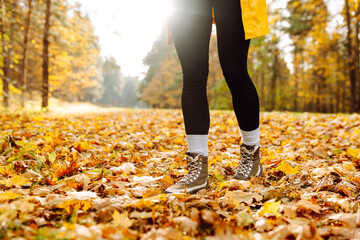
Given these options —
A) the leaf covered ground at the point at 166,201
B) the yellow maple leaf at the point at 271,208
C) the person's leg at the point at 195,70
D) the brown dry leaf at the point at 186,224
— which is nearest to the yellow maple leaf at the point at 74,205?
the leaf covered ground at the point at 166,201

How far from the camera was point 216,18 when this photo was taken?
1.66m

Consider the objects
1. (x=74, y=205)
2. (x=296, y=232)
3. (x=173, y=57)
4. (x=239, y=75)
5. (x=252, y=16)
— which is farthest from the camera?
(x=173, y=57)

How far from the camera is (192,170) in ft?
5.18

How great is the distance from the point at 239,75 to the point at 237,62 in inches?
3.5

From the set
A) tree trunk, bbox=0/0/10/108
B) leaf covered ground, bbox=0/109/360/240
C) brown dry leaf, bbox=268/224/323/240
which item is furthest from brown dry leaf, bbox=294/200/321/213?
tree trunk, bbox=0/0/10/108

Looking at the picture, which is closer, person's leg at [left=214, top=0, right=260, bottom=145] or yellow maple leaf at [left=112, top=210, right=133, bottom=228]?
yellow maple leaf at [left=112, top=210, right=133, bottom=228]

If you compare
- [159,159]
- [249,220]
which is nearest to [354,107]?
[159,159]

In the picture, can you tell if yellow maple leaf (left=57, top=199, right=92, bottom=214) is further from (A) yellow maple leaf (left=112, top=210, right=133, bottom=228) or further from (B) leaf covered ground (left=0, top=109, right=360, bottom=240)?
(A) yellow maple leaf (left=112, top=210, right=133, bottom=228)

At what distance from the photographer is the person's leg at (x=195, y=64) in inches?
63.8

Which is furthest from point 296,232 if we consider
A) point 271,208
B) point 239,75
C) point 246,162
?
point 239,75

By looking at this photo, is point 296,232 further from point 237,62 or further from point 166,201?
point 237,62

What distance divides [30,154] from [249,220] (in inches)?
76.1

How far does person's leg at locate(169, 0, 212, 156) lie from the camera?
162 centimetres

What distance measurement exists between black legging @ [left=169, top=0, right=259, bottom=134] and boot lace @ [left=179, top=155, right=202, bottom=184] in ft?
0.59
